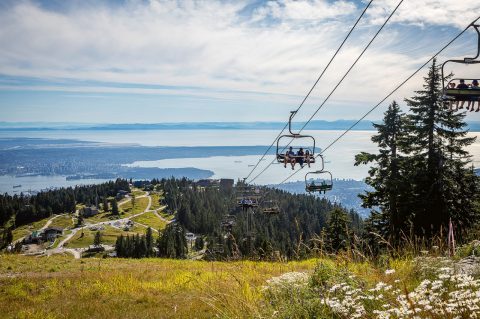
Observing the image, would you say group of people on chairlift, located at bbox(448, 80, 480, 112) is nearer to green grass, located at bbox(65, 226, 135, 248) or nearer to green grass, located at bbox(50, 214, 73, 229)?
green grass, located at bbox(65, 226, 135, 248)

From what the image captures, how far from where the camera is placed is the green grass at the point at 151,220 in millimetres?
177250

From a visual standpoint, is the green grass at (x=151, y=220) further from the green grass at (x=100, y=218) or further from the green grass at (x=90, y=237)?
the green grass at (x=90, y=237)

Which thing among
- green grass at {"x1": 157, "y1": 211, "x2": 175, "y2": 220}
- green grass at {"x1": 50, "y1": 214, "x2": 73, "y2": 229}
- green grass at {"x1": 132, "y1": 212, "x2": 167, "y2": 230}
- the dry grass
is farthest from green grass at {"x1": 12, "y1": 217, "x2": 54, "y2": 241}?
the dry grass

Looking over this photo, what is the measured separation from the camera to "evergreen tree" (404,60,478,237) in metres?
25.6

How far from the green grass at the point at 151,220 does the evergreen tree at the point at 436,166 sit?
160 meters

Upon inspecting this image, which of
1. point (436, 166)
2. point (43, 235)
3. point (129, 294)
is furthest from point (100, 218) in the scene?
point (129, 294)

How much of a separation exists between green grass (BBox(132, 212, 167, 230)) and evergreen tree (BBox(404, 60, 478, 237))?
160 meters

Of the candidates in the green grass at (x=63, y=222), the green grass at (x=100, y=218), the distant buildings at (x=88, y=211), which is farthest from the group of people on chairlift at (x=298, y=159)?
the distant buildings at (x=88, y=211)

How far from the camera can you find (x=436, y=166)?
2666 centimetres

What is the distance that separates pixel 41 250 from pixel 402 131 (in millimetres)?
140424

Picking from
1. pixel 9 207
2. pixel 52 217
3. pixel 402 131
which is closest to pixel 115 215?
pixel 52 217

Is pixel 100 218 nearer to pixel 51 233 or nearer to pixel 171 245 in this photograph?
pixel 51 233

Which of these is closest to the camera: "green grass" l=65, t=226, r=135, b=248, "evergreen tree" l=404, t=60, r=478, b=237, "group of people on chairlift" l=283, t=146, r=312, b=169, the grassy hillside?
the grassy hillside

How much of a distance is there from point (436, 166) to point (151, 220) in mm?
174758
